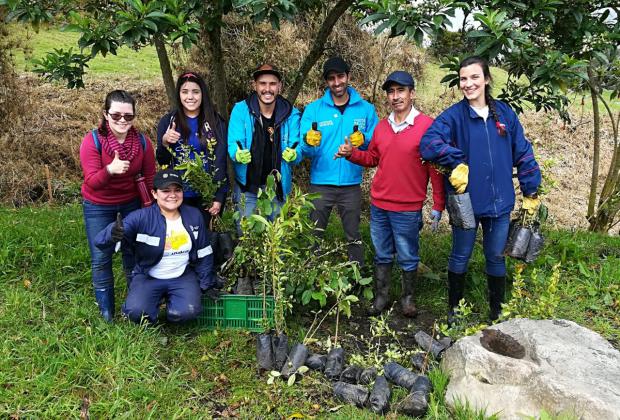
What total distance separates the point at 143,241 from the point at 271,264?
3.04ft

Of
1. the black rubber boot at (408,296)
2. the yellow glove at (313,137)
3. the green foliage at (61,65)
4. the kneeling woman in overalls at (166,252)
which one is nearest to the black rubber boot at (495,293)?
→ the black rubber boot at (408,296)

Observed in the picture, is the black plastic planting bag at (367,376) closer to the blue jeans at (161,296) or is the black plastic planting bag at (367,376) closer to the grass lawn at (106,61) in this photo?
the blue jeans at (161,296)

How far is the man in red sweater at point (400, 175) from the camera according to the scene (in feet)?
11.9

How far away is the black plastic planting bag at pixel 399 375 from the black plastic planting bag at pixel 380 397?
121 mm

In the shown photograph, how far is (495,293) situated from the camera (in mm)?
3859

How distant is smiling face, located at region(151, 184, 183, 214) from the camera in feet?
11.4

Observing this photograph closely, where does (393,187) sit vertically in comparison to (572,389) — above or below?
above

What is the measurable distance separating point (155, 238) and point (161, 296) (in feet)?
1.45

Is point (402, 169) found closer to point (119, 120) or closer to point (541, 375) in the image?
point (541, 375)

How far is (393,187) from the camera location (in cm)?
372

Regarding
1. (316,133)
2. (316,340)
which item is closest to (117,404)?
(316,340)

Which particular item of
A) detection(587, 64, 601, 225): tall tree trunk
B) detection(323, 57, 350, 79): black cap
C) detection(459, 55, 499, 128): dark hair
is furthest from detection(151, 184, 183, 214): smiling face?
detection(587, 64, 601, 225): tall tree trunk

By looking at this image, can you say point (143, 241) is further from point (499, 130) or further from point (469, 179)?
point (499, 130)

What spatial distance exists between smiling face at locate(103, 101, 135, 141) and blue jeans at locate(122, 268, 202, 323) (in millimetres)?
1022
